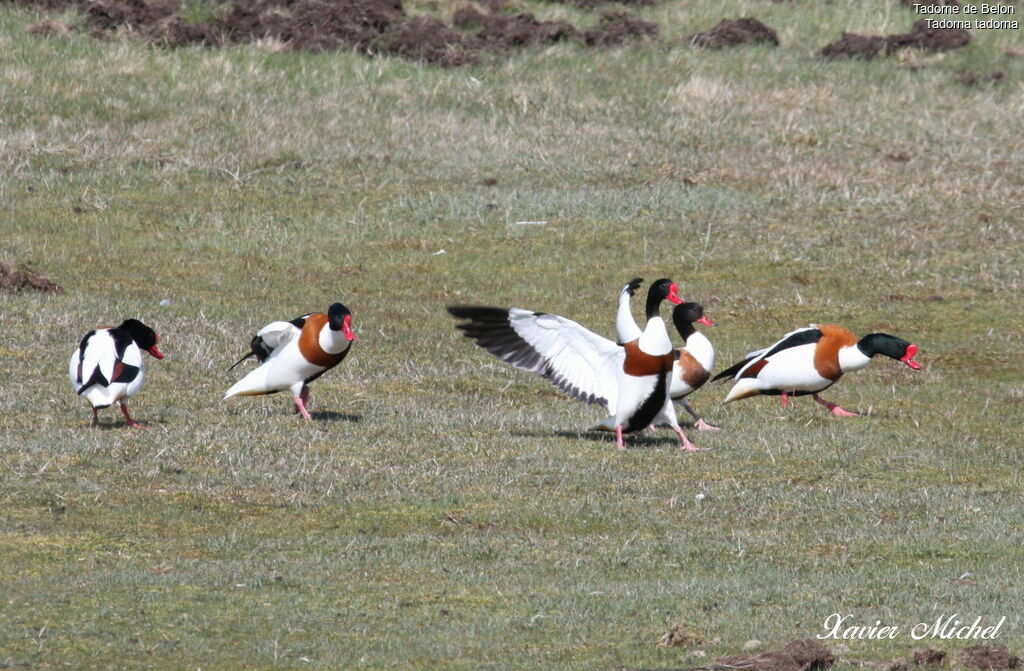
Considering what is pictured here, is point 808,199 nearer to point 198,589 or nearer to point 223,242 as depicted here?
point 223,242

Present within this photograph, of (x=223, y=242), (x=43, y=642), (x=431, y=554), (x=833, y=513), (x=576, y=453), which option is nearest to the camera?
(x=43, y=642)

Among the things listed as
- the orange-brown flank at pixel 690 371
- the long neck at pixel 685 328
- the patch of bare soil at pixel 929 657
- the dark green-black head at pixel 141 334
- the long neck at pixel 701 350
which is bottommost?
the patch of bare soil at pixel 929 657

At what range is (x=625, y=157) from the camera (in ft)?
91.2

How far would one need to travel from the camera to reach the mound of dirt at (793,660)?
26.2 feet

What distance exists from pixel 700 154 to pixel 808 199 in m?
2.89

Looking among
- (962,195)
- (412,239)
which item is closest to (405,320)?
(412,239)

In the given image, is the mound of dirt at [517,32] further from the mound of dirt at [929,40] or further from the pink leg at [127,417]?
the pink leg at [127,417]

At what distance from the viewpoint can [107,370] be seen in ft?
43.0

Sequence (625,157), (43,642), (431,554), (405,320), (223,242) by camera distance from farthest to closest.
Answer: (625,157), (223,242), (405,320), (431,554), (43,642)

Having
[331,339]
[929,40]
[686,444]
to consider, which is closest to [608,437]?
[686,444]

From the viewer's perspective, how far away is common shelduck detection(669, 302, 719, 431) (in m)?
15.0

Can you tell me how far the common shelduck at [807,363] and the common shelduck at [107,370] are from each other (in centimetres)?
649

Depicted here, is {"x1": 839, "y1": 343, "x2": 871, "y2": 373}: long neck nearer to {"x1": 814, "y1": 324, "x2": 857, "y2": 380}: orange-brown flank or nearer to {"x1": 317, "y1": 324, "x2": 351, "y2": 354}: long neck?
{"x1": 814, "y1": 324, "x2": 857, "y2": 380}: orange-brown flank

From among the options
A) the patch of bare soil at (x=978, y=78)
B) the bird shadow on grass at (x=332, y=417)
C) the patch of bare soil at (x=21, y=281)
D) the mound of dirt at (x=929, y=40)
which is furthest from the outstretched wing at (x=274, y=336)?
the mound of dirt at (x=929, y=40)
